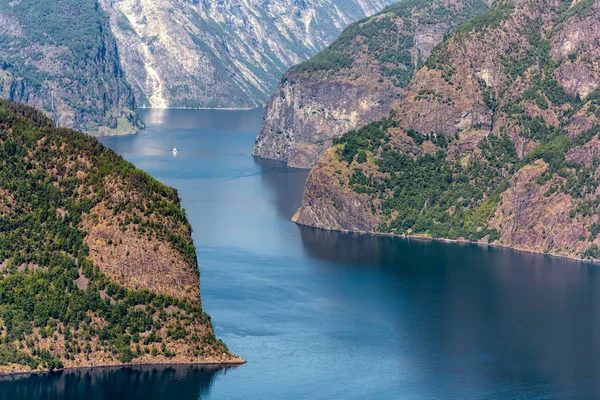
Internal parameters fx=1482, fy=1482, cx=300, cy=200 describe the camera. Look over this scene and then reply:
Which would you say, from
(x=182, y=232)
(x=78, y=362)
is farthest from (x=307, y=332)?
(x=78, y=362)

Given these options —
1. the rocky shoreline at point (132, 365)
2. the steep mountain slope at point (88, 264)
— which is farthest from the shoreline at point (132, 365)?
the steep mountain slope at point (88, 264)

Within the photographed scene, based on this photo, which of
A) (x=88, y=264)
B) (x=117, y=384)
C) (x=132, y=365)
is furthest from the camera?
(x=88, y=264)

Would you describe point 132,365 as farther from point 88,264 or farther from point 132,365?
point 88,264

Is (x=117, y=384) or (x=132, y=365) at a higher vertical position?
(x=132, y=365)

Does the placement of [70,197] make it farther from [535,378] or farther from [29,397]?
[535,378]

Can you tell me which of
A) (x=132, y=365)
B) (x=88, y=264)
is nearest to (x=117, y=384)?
(x=132, y=365)
